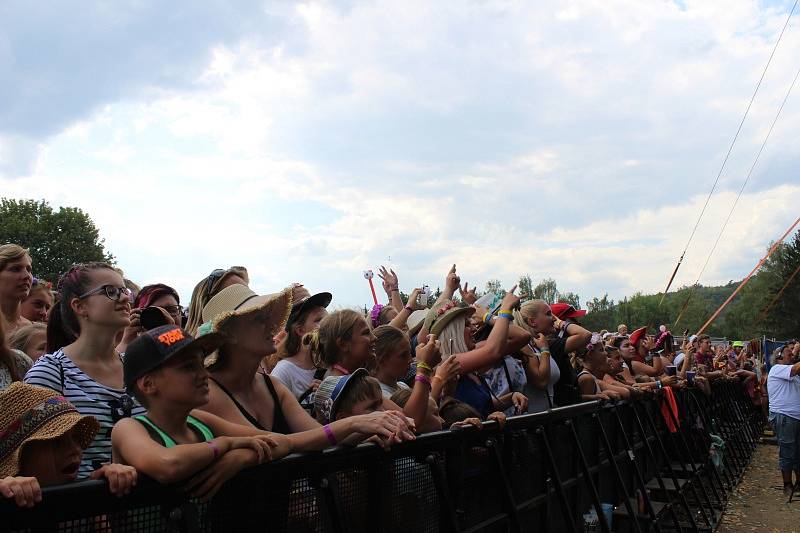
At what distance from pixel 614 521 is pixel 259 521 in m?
5.00

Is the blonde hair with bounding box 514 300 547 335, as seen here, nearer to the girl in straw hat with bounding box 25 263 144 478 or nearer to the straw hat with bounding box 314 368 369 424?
the straw hat with bounding box 314 368 369 424

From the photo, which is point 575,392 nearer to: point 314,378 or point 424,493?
point 314,378

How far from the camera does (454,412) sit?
15.3ft

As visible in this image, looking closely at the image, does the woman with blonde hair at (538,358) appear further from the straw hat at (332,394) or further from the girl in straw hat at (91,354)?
the girl in straw hat at (91,354)

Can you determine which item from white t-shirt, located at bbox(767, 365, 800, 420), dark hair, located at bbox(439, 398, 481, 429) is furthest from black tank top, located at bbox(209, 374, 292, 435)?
white t-shirt, located at bbox(767, 365, 800, 420)

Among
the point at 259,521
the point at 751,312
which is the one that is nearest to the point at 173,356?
the point at 259,521

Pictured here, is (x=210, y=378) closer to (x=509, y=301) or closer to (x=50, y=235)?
(x=509, y=301)

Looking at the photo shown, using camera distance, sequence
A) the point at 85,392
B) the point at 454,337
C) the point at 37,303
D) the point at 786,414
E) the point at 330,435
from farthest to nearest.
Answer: the point at 786,414
the point at 37,303
the point at 454,337
the point at 85,392
the point at 330,435

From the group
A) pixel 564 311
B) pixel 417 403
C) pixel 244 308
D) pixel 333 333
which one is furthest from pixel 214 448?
pixel 564 311

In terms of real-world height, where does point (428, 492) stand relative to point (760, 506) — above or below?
above

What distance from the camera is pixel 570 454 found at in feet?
19.1

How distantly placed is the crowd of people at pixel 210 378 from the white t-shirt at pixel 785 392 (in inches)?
306

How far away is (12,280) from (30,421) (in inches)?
114

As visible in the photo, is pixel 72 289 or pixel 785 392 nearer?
pixel 72 289
